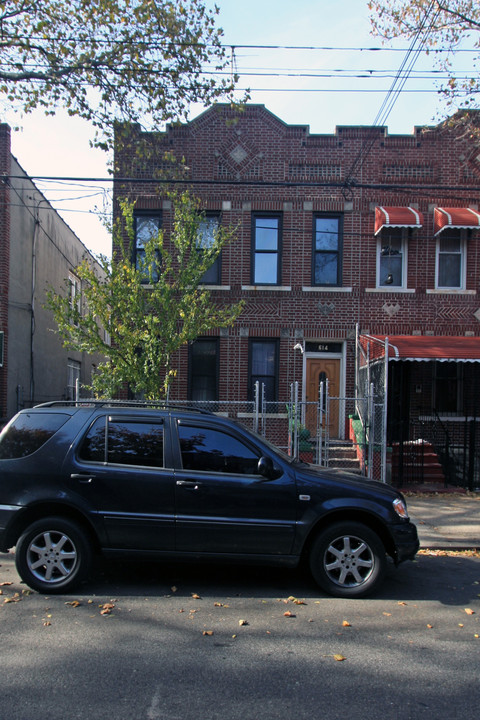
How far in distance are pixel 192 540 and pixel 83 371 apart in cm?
1991

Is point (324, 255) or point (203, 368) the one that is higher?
point (324, 255)

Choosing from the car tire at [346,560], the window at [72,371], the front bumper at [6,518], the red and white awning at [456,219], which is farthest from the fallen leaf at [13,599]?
the window at [72,371]

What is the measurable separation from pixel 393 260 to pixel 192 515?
34.8 ft

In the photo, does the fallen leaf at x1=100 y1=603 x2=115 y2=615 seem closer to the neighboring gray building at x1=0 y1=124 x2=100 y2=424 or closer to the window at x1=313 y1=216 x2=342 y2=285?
the neighboring gray building at x1=0 y1=124 x2=100 y2=424

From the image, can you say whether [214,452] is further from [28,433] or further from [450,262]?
[450,262]

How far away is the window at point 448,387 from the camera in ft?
46.3

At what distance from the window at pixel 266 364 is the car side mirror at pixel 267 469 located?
8.82 metres

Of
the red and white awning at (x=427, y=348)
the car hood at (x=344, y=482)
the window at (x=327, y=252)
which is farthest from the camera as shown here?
the window at (x=327, y=252)

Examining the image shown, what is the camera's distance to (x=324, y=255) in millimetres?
14391

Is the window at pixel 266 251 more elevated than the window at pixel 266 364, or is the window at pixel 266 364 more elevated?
the window at pixel 266 251

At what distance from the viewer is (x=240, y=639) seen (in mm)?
4477

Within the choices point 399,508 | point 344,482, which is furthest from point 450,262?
point 344,482

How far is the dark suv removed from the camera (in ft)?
17.8

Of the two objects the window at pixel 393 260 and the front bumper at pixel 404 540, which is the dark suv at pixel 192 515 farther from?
the window at pixel 393 260
